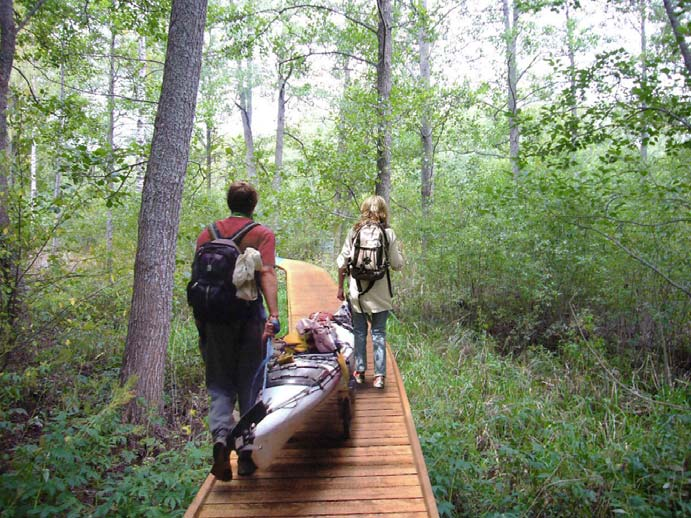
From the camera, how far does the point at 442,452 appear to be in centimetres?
420

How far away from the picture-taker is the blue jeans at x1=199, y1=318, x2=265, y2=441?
117 inches

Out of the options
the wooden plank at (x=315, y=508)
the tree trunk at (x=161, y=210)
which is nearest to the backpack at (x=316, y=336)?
the wooden plank at (x=315, y=508)

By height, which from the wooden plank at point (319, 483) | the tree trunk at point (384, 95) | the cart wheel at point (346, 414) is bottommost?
the wooden plank at point (319, 483)

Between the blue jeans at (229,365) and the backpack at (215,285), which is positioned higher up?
the backpack at (215,285)

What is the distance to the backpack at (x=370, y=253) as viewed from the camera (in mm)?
4246

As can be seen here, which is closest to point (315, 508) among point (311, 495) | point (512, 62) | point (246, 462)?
point (311, 495)

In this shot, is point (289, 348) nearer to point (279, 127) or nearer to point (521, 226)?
point (521, 226)

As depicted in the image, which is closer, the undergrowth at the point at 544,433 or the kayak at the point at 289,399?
the kayak at the point at 289,399

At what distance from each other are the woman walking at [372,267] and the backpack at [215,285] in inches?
62.5

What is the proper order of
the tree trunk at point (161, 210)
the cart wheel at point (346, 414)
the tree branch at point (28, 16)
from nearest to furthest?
the cart wheel at point (346, 414) < the tree trunk at point (161, 210) < the tree branch at point (28, 16)

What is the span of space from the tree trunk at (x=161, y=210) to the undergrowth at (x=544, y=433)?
2934 mm

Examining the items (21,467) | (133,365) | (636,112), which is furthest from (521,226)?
Result: (21,467)

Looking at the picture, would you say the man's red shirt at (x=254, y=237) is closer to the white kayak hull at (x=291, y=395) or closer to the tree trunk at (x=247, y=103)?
the white kayak hull at (x=291, y=395)

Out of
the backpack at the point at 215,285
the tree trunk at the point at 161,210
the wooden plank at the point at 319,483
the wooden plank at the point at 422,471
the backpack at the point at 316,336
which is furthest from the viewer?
the tree trunk at the point at 161,210
